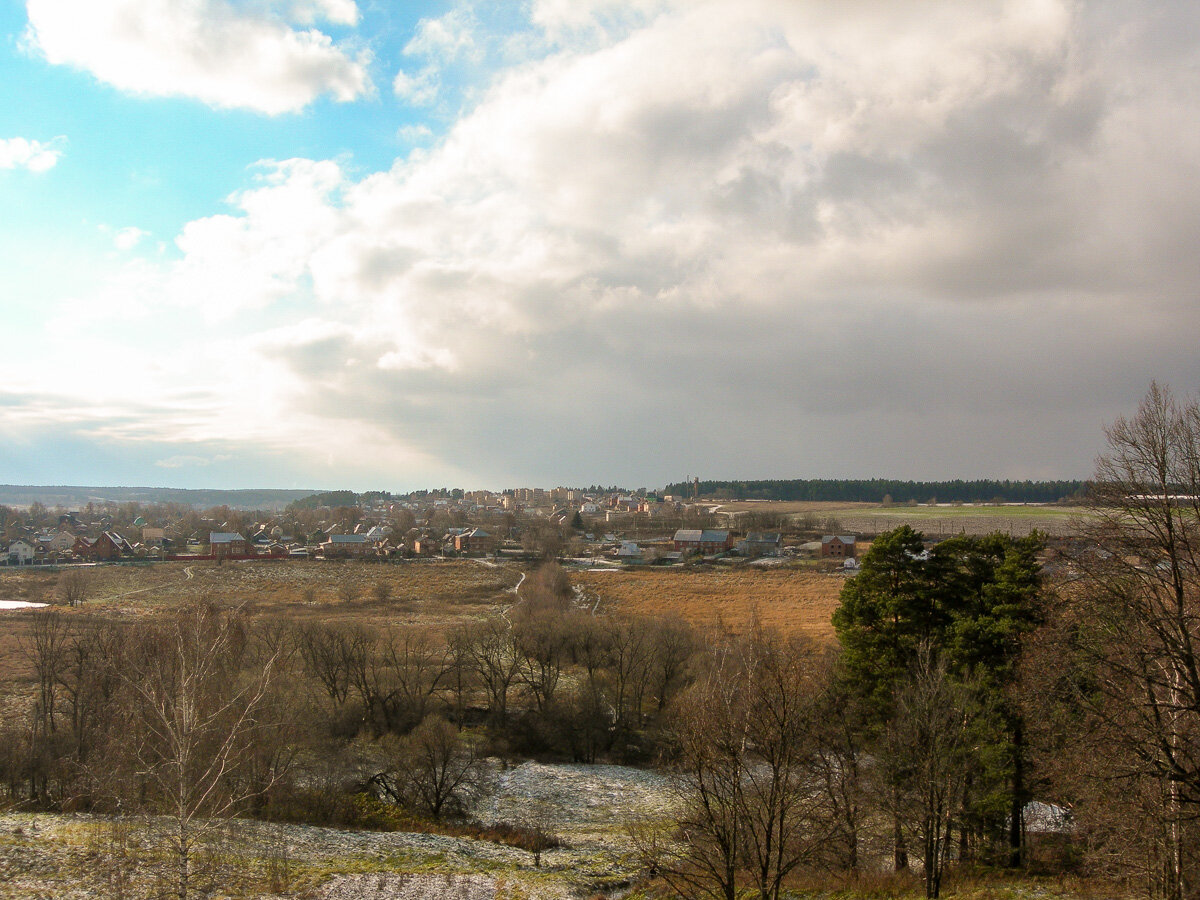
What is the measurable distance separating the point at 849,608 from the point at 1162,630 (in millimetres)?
12934

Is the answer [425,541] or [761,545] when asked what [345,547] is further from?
[761,545]

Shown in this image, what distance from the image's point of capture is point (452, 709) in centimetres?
3884

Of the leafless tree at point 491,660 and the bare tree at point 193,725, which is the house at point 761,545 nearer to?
the leafless tree at point 491,660

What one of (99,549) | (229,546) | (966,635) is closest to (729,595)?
(966,635)

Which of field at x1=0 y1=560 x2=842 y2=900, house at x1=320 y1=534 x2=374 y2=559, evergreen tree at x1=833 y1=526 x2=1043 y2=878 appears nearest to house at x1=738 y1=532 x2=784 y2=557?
field at x1=0 y1=560 x2=842 y2=900

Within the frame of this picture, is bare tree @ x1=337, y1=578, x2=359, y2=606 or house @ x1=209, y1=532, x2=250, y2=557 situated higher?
house @ x1=209, y1=532, x2=250, y2=557

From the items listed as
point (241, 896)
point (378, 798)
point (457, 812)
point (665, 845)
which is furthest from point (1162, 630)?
point (378, 798)

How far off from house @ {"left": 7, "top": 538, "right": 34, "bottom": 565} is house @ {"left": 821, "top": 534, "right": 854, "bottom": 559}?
119 m

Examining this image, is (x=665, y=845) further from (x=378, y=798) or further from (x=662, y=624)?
(x=662, y=624)

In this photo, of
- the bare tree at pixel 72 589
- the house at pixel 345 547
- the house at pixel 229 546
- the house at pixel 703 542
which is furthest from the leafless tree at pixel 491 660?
the house at pixel 229 546

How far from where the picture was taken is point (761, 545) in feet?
390

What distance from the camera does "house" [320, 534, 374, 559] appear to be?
116m

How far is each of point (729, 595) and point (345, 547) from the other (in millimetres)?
72639

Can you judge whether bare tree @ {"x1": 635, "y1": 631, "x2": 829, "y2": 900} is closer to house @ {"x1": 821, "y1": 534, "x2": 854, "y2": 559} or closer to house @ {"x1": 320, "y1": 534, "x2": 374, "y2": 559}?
house @ {"x1": 821, "y1": 534, "x2": 854, "y2": 559}
